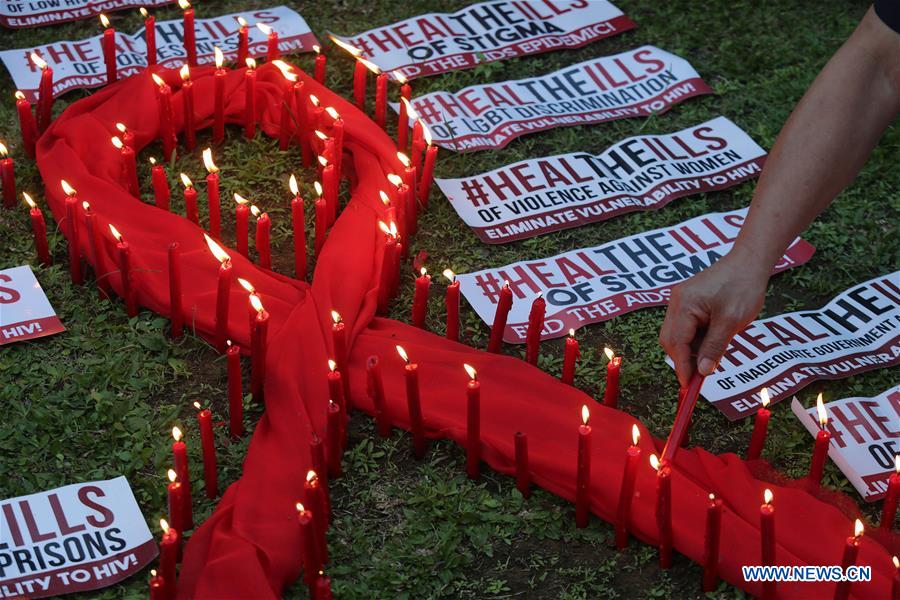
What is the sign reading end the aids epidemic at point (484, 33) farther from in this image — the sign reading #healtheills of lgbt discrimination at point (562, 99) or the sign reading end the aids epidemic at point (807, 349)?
the sign reading end the aids epidemic at point (807, 349)

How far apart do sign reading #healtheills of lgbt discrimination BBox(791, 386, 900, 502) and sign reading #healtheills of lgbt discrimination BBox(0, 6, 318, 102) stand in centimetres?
258

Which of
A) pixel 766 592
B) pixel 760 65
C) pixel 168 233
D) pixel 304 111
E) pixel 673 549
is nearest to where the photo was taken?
pixel 766 592

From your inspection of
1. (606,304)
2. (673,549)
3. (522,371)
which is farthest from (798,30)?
(673,549)

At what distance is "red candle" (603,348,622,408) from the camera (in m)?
3.36

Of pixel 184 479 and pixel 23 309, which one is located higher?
pixel 184 479

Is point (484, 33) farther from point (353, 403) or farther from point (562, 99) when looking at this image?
point (353, 403)

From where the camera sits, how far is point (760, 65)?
5105mm

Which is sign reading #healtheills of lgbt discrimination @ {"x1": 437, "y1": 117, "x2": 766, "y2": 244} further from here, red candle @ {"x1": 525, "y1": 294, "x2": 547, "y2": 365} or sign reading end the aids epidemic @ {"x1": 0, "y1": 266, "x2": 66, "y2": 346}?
sign reading end the aids epidemic @ {"x1": 0, "y1": 266, "x2": 66, "y2": 346}

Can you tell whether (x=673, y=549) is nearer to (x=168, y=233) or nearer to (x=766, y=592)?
(x=766, y=592)

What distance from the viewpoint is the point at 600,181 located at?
14.5 feet

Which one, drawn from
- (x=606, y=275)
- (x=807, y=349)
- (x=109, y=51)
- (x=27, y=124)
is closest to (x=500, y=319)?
(x=606, y=275)

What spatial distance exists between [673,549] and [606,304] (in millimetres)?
990

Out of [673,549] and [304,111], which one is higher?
[304,111]
